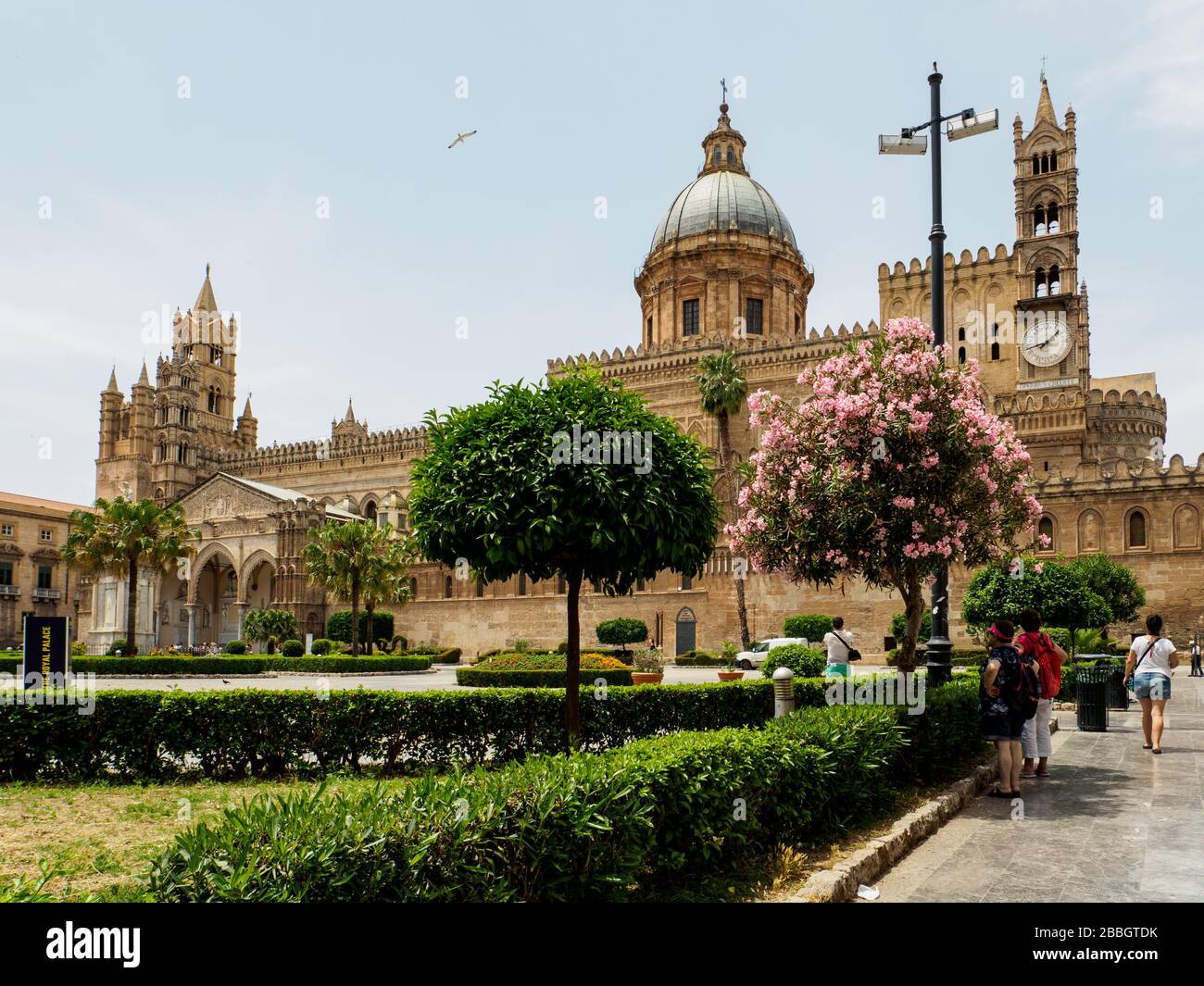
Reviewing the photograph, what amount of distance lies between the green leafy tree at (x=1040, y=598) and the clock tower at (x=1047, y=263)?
95.1 feet

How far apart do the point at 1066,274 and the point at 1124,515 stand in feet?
53.6

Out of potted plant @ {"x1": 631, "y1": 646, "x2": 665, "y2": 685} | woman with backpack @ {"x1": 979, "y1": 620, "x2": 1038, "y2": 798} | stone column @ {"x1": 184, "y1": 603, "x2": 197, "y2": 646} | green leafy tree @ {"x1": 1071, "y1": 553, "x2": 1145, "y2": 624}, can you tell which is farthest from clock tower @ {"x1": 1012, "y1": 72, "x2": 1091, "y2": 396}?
stone column @ {"x1": 184, "y1": 603, "x2": 197, "y2": 646}

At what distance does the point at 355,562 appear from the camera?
44.4 metres

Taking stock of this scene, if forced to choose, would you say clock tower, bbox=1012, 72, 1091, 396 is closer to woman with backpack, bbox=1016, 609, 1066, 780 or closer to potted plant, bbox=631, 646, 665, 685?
potted plant, bbox=631, 646, 665, 685

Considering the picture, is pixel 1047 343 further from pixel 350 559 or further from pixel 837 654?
pixel 837 654

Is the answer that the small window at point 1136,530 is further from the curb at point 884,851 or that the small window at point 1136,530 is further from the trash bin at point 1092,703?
the curb at point 884,851

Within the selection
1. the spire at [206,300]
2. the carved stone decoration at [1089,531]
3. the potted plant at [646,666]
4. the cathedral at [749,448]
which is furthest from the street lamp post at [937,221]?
the spire at [206,300]

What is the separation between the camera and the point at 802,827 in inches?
281

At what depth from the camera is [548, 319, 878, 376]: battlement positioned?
5425cm

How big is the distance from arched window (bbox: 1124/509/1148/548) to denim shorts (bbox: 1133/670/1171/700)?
35161 millimetres

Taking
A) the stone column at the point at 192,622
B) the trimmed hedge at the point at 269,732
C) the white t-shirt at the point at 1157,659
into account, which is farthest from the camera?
the stone column at the point at 192,622

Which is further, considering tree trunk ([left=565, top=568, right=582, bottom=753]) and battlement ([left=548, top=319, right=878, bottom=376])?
battlement ([left=548, top=319, right=878, bottom=376])

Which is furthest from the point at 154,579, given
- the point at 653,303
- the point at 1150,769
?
the point at 1150,769

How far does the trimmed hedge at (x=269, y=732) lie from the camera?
1066 centimetres
